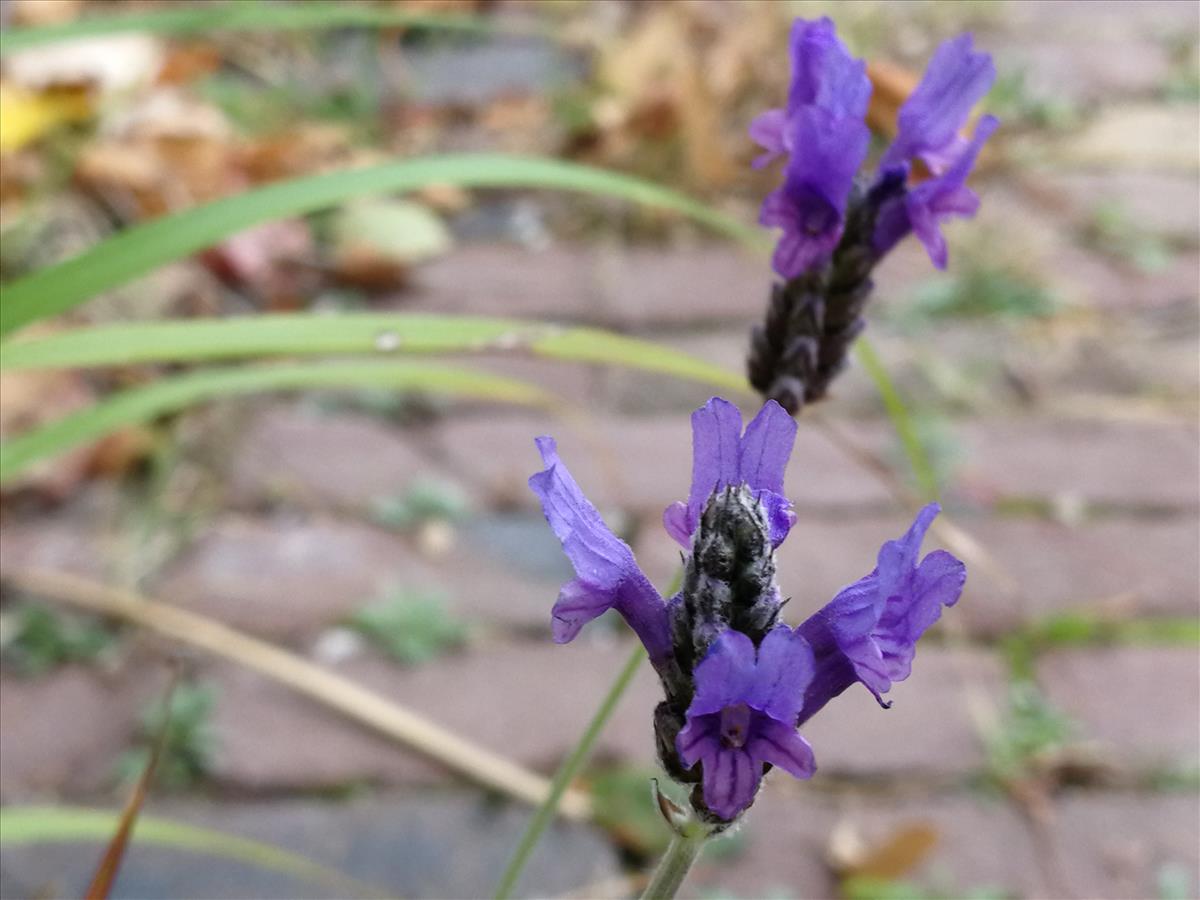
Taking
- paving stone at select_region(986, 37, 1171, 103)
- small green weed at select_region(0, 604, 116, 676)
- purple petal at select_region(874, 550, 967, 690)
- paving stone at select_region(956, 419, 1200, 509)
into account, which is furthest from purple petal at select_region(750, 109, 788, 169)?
paving stone at select_region(986, 37, 1171, 103)

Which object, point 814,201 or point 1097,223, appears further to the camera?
point 1097,223

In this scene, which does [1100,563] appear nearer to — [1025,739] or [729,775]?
[1025,739]

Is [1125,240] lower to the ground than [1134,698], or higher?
higher

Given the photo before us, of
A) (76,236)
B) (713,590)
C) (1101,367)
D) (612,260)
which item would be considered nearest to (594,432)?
(612,260)

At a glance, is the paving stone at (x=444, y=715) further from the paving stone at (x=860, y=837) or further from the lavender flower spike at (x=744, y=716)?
the lavender flower spike at (x=744, y=716)

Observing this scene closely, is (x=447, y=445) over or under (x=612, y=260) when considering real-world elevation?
under

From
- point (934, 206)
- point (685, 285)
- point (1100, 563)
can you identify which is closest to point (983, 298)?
point (685, 285)

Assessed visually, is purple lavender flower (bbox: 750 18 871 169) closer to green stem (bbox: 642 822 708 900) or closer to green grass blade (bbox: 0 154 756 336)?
green grass blade (bbox: 0 154 756 336)

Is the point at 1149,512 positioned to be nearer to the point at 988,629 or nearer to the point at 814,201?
the point at 988,629
